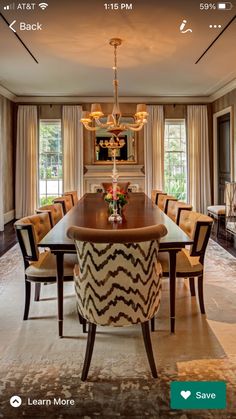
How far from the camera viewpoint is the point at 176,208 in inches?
132

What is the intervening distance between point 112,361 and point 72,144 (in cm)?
641

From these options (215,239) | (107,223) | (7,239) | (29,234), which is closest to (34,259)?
(29,234)

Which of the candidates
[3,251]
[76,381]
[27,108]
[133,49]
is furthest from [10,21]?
[27,108]

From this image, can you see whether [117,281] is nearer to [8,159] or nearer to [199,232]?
[199,232]

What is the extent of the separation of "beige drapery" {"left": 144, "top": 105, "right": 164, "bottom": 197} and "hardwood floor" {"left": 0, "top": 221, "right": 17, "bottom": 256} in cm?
315

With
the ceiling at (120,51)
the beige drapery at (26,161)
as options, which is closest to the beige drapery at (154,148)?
the ceiling at (120,51)

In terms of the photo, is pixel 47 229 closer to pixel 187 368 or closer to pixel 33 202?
pixel 187 368

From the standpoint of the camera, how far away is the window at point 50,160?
8.09 m

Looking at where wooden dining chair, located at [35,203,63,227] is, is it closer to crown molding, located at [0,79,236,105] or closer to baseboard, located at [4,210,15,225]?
baseboard, located at [4,210,15,225]

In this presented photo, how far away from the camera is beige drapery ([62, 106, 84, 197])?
7.93 m

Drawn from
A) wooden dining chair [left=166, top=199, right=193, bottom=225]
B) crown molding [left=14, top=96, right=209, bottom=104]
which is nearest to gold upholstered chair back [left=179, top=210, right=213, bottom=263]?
wooden dining chair [left=166, top=199, right=193, bottom=225]

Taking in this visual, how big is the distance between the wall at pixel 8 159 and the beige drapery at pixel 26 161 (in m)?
0.13

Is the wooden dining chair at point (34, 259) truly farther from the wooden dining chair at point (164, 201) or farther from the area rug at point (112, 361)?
the wooden dining chair at point (164, 201)

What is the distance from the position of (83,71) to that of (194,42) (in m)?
2.02
